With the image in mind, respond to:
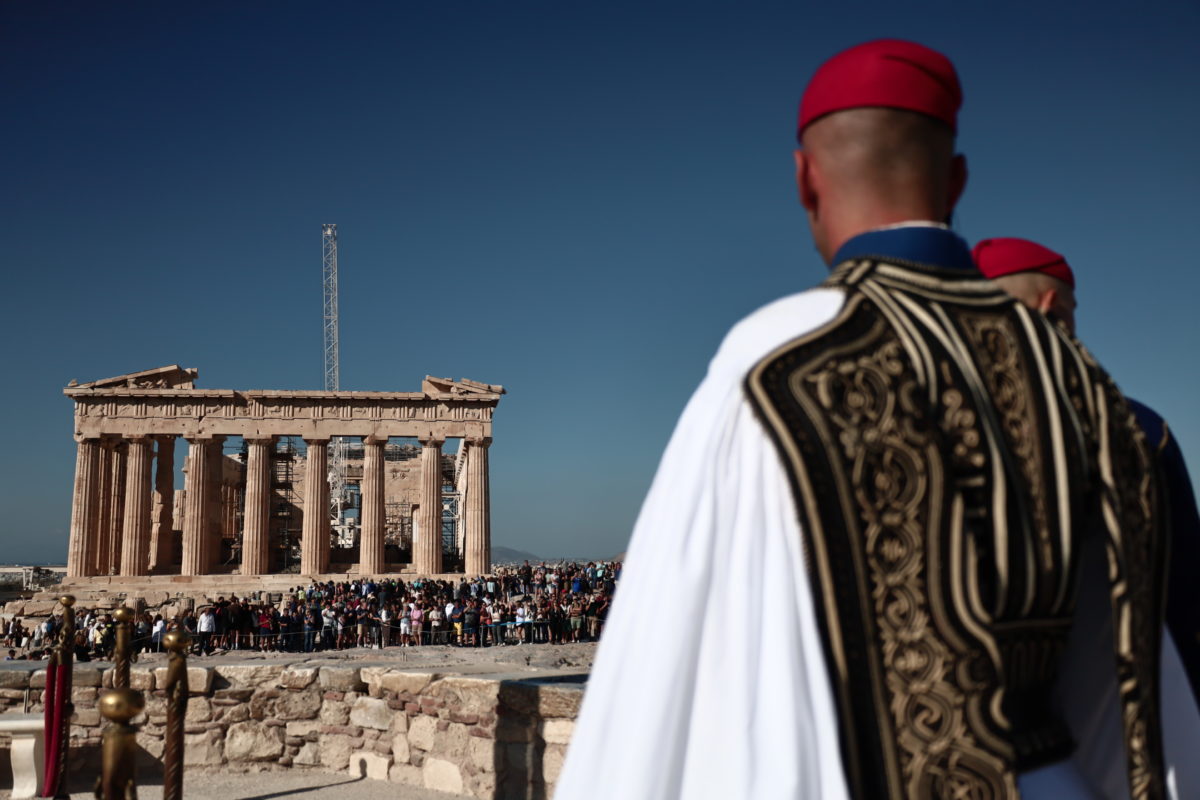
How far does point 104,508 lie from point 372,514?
36.1ft

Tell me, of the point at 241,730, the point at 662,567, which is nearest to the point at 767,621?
the point at 662,567

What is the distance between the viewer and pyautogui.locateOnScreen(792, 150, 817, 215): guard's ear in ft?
5.15

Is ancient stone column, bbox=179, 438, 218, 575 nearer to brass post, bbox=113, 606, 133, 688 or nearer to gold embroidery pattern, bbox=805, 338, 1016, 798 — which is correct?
brass post, bbox=113, 606, 133, 688

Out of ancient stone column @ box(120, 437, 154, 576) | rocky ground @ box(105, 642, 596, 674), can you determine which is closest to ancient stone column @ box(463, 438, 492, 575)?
ancient stone column @ box(120, 437, 154, 576)

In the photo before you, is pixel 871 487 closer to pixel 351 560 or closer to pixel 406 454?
Answer: pixel 351 560

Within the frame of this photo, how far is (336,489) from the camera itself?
198 feet

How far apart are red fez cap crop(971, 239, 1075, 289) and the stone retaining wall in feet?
16.6

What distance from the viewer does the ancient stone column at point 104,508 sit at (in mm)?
39062

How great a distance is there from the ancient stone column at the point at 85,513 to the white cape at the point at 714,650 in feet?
138

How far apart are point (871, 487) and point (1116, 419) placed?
51 centimetres

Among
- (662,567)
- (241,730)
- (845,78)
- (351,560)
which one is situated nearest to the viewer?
(662,567)

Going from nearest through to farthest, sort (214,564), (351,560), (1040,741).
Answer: (1040,741)
(214,564)
(351,560)

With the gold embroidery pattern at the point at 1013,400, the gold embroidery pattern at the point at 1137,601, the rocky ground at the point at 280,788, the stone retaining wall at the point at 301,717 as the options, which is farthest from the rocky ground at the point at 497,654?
the gold embroidery pattern at the point at 1013,400

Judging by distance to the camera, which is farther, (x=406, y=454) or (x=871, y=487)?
(x=406, y=454)
